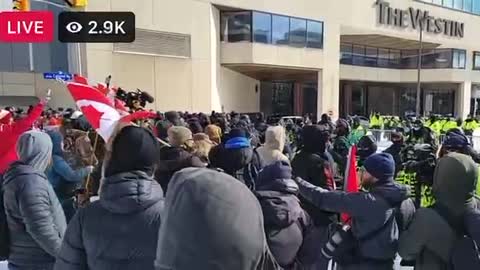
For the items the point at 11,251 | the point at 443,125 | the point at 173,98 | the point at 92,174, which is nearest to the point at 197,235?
the point at 11,251

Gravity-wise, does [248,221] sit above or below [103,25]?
below

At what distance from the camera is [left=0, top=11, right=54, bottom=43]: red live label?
8.12m

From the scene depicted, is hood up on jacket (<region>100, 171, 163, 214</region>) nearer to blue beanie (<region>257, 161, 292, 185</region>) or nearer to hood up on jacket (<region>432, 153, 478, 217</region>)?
blue beanie (<region>257, 161, 292, 185</region>)

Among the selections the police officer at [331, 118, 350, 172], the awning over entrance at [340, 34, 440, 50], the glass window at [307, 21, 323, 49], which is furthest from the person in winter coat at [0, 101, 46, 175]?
the awning over entrance at [340, 34, 440, 50]

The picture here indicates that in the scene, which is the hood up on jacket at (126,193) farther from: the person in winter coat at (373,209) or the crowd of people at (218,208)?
the person in winter coat at (373,209)

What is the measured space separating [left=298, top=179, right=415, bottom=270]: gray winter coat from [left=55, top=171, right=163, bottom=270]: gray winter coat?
151 cm

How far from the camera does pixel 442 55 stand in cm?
4341

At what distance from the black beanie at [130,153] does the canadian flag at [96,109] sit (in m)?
0.77

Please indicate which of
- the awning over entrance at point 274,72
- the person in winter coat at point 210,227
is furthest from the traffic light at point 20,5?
the awning over entrance at point 274,72

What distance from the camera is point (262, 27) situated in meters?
29.6

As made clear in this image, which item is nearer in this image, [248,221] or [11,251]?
[248,221]

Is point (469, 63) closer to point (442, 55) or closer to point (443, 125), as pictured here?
point (442, 55)

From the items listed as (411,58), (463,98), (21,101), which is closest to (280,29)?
(21,101)

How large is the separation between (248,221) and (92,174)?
301 cm
